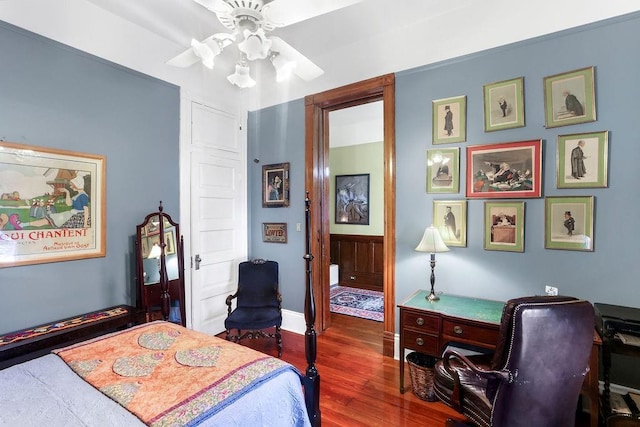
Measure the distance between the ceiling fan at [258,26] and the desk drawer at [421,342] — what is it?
2.12 m

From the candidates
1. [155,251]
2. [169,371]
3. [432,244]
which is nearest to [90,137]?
[155,251]

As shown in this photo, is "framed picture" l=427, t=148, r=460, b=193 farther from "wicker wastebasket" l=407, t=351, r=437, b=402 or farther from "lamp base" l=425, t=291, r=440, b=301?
"wicker wastebasket" l=407, t=351, r=437, b=402

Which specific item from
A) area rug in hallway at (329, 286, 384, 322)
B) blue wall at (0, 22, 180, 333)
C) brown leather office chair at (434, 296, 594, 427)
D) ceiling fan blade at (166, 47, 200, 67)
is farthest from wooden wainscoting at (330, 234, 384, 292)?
ceiling fan blade at (166, 47, 200, 67)

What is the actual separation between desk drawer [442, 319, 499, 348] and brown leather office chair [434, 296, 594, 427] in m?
0.57

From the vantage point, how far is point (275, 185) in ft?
12.2

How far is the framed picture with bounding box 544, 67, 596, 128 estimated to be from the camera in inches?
82.8

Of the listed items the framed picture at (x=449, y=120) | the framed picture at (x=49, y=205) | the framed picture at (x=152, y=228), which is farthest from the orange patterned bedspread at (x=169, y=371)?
the framed picture at (x=449, y=120)

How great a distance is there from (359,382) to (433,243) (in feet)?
4.38

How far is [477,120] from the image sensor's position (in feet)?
8.32

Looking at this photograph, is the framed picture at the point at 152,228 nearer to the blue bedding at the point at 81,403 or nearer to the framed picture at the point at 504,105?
the blue bedding at the point at 81,403

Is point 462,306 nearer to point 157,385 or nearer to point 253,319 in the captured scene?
point 253,319

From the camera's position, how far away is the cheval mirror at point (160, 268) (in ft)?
8.68

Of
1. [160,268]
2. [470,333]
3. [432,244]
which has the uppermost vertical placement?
[432,244]

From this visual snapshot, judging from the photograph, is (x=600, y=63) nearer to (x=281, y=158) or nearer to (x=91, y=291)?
(x=281, y=158)
